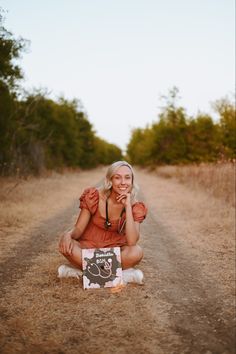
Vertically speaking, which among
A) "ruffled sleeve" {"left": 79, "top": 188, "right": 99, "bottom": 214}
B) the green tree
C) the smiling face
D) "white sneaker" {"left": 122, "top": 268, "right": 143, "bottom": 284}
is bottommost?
"white sneaker" {"left": 122, "top": 268, "right": 143, "bottom": 284}

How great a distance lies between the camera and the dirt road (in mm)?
3008

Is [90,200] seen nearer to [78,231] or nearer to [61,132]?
[78,231]

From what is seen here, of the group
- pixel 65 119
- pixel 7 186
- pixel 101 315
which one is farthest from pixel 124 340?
pixel 65 119

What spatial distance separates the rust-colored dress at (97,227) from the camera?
443 cm

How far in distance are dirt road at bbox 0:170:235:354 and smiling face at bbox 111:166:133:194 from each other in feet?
3.64

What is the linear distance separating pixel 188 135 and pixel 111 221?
22.5m

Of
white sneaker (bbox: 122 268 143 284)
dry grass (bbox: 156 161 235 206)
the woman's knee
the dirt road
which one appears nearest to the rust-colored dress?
the woman's knee

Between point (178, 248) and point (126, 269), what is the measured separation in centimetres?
222

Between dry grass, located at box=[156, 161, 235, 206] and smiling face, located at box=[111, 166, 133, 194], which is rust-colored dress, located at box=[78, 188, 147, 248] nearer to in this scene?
smiling face, located at box=[111, 166, 133, 194]

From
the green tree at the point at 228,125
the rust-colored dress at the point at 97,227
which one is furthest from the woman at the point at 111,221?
the green tree at the point at 228,125

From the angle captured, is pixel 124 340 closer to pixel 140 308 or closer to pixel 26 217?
→ pixel 140 308

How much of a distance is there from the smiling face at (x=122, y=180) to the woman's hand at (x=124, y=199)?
48 millimetres

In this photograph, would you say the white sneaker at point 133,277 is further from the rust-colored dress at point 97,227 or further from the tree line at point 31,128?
the tree line at point 31,128

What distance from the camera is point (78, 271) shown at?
4.46m
